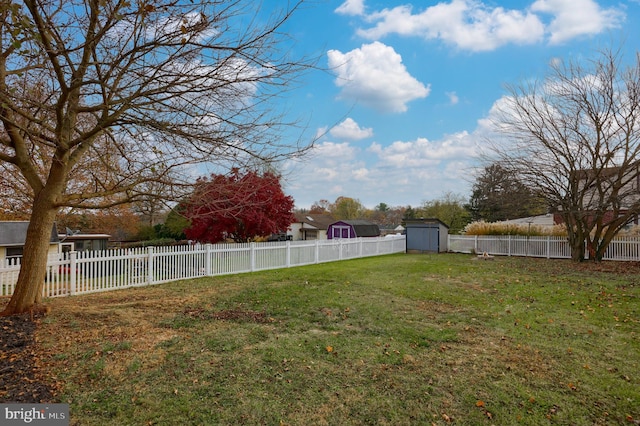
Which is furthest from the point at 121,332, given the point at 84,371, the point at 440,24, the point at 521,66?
the point at 521,66

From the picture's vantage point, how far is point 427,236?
20.2m

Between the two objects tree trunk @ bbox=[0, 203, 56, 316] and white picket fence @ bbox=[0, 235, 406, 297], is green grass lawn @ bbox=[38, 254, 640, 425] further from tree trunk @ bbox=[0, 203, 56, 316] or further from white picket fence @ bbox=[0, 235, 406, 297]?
white picket fence @ bbox=[0, 235, 406, 297]

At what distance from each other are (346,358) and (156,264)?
287 inches

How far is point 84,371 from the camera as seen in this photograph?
11.3ft

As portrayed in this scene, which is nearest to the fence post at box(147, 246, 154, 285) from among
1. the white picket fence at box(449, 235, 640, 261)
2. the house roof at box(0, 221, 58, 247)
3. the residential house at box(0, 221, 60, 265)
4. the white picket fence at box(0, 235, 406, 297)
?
the white picket fence at box(0, 235, 406, 297)

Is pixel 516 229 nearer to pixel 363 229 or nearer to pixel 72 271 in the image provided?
pixel 363 229

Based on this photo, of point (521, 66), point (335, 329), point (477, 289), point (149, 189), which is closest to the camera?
point (335, 329)

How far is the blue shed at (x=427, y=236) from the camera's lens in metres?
19.9

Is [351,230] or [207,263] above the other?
[351,230]

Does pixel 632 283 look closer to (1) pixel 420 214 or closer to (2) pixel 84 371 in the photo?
(2) pixel 84 371

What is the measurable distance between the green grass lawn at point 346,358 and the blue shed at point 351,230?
1037 inches

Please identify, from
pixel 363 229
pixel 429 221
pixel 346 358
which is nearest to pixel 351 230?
pixel 363 229

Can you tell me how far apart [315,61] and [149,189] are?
3172 mm

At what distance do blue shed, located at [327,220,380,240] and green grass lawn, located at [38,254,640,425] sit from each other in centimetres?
2635
